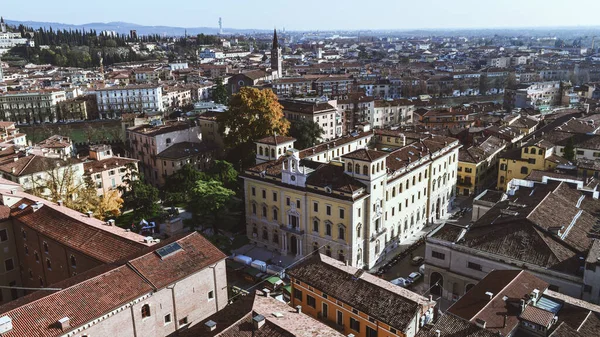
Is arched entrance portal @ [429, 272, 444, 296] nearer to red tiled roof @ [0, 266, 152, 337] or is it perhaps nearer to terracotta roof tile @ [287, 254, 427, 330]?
terracotta roof tile @ [287, 254, 427, 330]

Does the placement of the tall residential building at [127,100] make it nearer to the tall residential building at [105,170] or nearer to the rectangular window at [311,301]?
the tall residential building at [105,170]

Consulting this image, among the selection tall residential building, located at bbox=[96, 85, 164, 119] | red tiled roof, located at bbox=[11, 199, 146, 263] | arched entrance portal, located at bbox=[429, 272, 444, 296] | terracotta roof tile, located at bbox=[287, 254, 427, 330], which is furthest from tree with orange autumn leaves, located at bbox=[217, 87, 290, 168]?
tall residential building, located at bbox=[96, 85, 164, 119]

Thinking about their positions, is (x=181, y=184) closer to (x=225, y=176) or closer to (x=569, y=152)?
(x=225, y=176)

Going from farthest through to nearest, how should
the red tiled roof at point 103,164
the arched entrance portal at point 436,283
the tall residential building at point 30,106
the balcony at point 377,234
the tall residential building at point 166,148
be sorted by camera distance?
the tall residential building at point 30,106 → the tall residential building at point 166,148 → the red tiled roof at point 103,164 → the balcony at point 377,234 → the arched entrance portal at point 436,283

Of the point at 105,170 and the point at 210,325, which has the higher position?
the point at 210,325

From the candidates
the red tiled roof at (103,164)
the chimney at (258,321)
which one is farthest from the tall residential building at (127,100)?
the chimney at (258,321)

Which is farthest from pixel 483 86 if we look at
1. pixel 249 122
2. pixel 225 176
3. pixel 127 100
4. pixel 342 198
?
pixel 342 198
